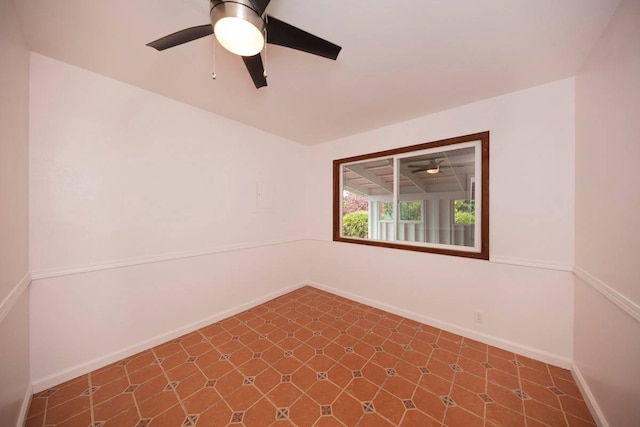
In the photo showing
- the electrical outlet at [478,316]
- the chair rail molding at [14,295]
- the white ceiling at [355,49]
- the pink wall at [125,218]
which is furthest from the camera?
the electrical outlet at [478,316]

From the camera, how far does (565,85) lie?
1906 millimetres

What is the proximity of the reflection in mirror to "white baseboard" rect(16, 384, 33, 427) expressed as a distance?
3283 mm

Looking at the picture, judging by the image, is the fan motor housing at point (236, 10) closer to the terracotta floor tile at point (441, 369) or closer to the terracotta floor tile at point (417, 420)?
the terracotta floor tile at point (417, 420)

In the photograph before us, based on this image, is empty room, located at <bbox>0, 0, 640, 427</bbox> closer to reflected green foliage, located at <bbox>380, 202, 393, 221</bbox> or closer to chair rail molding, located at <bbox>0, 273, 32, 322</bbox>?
chair rail molding, located at <bbox>0, 273, 32, 322</bbox>

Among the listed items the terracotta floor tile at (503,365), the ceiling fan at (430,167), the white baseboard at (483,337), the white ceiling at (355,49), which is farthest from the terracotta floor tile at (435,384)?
the white ceiling at (355,49)

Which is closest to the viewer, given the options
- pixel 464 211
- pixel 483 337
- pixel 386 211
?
pixel 483 337

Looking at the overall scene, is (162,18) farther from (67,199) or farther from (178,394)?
(178,394)

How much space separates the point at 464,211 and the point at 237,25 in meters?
2.79

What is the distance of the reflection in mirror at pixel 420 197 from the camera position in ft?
7.90

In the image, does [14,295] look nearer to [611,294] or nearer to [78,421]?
[78,421]

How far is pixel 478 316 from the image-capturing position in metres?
2.31

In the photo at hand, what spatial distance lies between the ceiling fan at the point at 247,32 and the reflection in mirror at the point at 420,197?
2.01m

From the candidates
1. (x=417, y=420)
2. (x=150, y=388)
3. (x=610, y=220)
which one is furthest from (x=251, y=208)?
(x=610, y=220)

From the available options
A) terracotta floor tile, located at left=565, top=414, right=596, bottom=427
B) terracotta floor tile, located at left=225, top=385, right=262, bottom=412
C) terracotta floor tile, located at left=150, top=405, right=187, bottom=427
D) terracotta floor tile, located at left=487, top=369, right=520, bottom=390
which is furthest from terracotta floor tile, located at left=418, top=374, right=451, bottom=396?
terracotta floor tile, located at left=150, top=405, right=187, bottom=427
